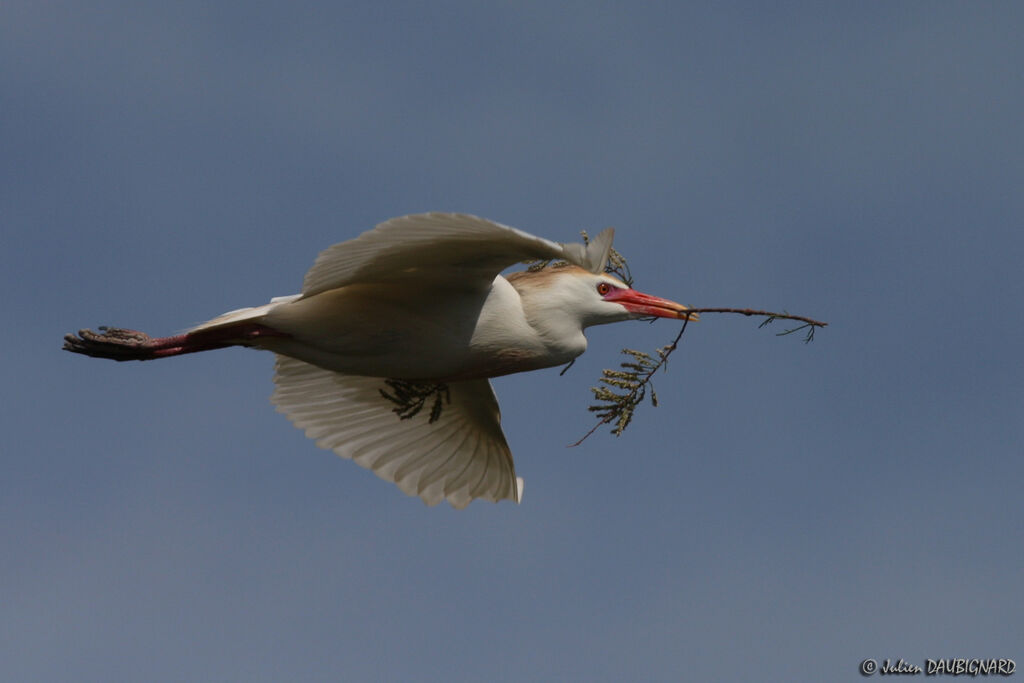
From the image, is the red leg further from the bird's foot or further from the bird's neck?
the bird's neck

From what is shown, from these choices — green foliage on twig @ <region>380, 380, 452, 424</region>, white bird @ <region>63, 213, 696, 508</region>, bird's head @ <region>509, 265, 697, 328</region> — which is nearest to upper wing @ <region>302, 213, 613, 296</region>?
white bird @ <region>63, 213, 696, 508</region>

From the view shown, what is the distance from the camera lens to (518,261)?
8625mm

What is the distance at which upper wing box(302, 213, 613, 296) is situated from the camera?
771 centimetres

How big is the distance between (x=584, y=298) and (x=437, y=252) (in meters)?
1.46

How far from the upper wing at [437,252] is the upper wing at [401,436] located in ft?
6.86

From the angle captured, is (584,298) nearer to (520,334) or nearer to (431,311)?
(520,334)

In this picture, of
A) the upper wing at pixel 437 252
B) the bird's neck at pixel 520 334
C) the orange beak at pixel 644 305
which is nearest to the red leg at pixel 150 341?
the upper wing at pixel 437 252

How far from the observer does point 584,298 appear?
9383 millimetres

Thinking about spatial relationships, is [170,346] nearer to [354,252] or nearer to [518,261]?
[354,252]

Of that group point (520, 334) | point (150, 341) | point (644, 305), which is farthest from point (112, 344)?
point (644, 305)

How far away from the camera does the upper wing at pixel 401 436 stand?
1060cm

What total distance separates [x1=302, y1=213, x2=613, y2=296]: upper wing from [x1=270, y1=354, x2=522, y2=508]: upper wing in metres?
2.09

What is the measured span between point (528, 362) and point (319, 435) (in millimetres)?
2281

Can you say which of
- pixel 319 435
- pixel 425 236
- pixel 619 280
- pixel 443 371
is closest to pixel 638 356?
pixel 619 280
